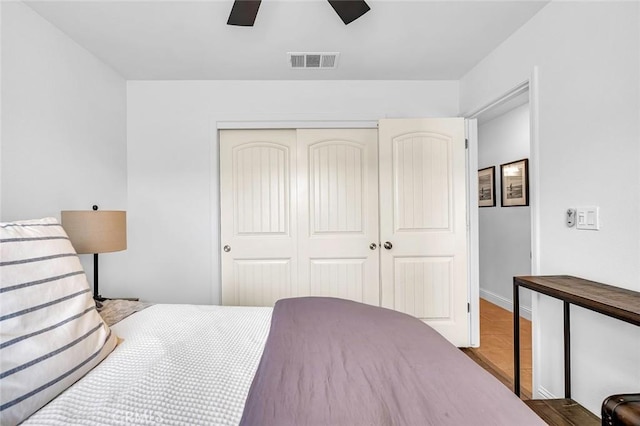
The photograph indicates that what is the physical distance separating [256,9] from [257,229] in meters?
1.69

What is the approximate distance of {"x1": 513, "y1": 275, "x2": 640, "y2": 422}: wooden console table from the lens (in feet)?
3.59

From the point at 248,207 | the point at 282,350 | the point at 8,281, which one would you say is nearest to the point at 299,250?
the point at 248,207

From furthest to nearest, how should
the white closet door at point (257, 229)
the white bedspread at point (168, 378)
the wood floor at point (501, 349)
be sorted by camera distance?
the white closet door at point (257, 229) < the wood floor at point (501, 349) < the white bedspread at point (168, 378)

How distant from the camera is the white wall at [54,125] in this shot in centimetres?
160

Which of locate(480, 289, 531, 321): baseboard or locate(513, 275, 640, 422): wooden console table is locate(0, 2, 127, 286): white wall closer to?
locate(513, 275, 640, 422): wooden console table

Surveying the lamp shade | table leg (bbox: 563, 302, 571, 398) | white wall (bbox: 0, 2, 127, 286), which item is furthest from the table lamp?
table leg (bbox: 563, 302, 571, 398)

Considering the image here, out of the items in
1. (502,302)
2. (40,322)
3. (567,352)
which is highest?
(40,322)

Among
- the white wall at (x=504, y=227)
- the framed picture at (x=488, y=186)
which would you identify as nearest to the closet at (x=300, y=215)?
the white wall at (x=504, y=227)

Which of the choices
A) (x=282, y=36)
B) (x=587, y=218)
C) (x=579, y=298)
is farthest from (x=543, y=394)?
(x=282, y=36)

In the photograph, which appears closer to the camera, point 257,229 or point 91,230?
point 91,230

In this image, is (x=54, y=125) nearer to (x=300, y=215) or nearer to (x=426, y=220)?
(x=300, y=215)

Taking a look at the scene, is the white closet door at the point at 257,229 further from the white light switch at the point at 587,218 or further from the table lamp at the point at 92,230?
the white light switch at the point at 587,218

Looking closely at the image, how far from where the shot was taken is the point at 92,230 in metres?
1.75

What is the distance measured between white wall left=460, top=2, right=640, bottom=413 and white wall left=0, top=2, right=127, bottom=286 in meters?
2.94
